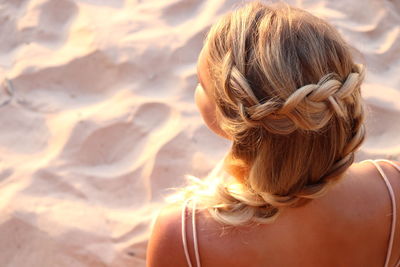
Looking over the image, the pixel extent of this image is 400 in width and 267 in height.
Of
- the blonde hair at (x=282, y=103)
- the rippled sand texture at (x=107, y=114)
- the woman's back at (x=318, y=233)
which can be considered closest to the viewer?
the blonde hair at (x=282, y=103)

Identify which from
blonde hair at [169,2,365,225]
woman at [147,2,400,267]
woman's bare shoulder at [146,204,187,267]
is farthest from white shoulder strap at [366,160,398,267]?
woman's bare shoulder at [146,204,187,267]

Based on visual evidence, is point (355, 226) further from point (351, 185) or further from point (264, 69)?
point (264, 69)

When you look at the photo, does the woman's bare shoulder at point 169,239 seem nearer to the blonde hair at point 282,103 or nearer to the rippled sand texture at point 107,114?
the blonde hair at point 282,103

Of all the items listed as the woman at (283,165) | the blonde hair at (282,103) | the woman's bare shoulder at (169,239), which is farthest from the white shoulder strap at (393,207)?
the woman's bare shoulder at (169,239)

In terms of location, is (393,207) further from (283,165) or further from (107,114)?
(107,114)

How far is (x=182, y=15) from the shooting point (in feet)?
7.82

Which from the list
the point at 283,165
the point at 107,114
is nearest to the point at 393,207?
the point at 283,165

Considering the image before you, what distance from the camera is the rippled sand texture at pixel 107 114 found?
1.68m

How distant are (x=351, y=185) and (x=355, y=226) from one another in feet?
0.30

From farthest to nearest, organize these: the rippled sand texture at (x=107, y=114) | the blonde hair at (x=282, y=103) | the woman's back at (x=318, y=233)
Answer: the rippled sand texture at (x=107, y=114) < the woman's back at (x=318, y=233) < the blonde hair at (x=282, y=103)

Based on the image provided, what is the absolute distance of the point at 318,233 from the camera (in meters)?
1.21

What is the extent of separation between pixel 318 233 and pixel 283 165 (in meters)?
0.23

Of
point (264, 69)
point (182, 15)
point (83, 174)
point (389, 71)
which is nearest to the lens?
point (264, 69)

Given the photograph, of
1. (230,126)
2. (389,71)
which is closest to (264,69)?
(230,126)
